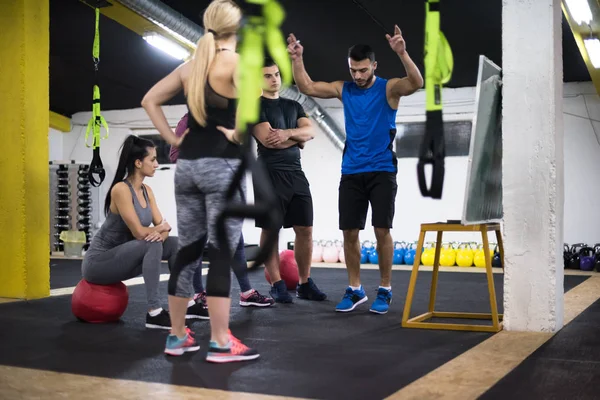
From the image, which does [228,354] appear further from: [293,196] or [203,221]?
[293,196]

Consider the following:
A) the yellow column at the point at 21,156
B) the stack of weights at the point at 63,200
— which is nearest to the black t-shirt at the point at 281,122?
the yellow column at the point at 21,156

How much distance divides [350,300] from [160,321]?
1.15m

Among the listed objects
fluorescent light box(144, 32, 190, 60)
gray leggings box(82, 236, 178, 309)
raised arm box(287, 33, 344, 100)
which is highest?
fluorescent light box(144, 32, 190, 60)

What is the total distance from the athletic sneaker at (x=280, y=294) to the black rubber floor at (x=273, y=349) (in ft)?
0.29

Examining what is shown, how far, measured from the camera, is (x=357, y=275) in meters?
3.88

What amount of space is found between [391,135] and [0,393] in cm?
232

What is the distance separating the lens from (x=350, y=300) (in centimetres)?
385

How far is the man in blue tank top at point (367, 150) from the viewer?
11.6 ft

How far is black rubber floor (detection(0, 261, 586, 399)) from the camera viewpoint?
7.06 feet

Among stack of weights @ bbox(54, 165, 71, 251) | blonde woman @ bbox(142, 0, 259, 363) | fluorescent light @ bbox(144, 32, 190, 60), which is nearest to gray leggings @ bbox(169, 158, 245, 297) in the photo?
blonde woman @ bbox(142, 0, 259, 363)

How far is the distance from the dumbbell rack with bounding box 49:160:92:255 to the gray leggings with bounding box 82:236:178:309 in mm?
7214

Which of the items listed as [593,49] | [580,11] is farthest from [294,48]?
[593,49]

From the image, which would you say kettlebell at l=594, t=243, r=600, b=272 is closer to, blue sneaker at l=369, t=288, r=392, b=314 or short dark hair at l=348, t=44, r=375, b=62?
blue sneaker at l=369, t=288, r=392, b=314

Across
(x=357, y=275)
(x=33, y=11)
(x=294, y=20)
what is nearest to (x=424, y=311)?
(x=357, y=275)
